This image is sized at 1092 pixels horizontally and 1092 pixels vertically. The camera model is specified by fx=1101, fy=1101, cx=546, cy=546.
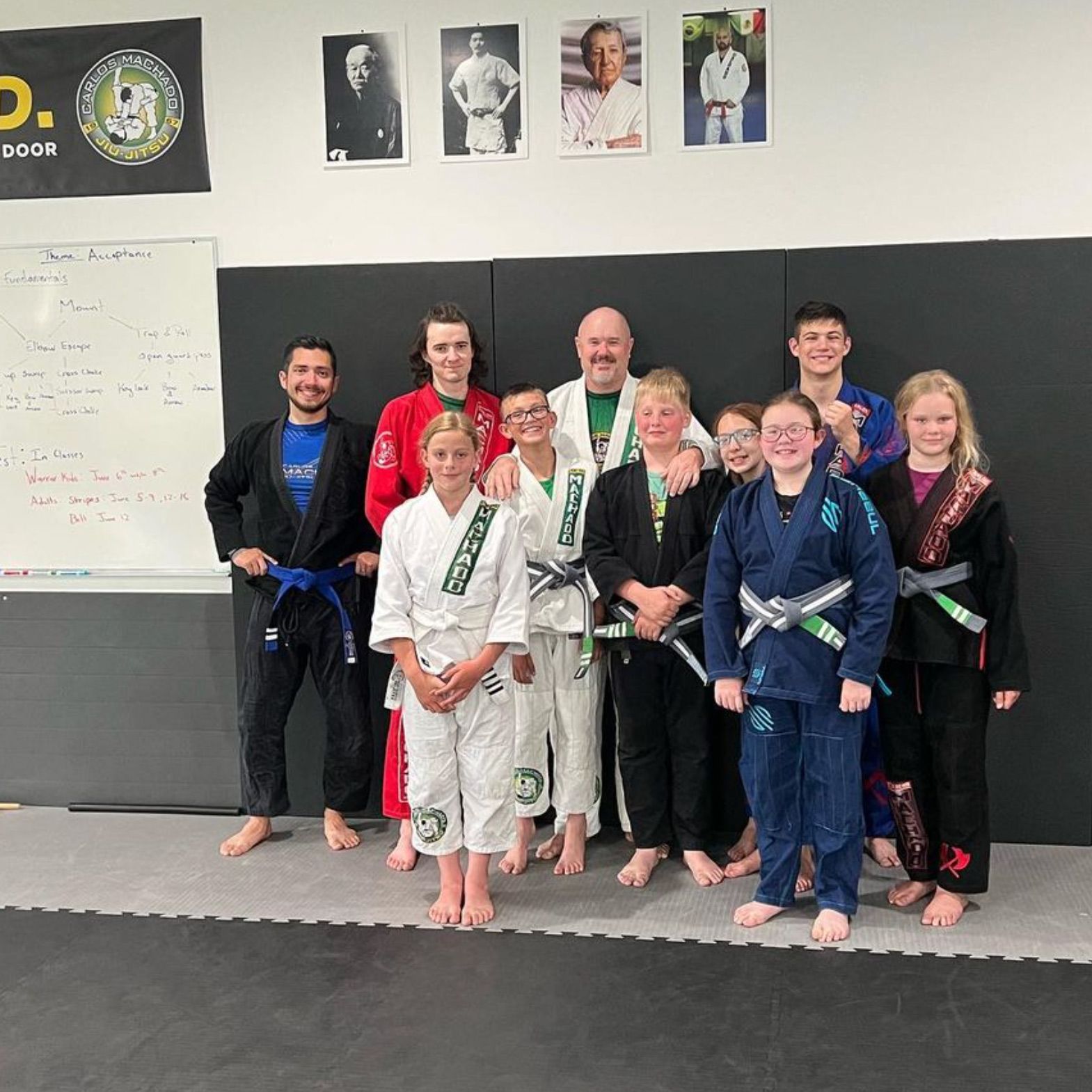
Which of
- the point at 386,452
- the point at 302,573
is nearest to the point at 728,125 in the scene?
the point at 386,452

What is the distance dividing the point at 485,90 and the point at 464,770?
2.09m

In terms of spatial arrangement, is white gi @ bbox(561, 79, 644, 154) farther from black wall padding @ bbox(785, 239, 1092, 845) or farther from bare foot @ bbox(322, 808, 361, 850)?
bare foot @ bbox(322, 808, 361, 850)

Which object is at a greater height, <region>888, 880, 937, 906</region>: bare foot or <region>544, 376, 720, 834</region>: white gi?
<region>544, 376, 720, 834</region>: white gi

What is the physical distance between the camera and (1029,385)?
3270 mm

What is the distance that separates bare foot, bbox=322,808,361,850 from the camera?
3.43m

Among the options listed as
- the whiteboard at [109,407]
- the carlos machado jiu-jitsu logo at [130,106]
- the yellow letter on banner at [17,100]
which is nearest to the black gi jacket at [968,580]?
the whiteboard at [109,407]

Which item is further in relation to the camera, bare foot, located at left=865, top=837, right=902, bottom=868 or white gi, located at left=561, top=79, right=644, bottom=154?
white gi, located at left=561, top=79, right=644, bottom=154

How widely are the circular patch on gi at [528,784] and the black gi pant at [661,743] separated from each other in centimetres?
25

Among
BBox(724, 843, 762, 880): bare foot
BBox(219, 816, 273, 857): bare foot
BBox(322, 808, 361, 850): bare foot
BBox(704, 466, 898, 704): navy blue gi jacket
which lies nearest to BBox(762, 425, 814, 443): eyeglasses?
BBox(704, 466, 898, 704): navy blue gi jacket

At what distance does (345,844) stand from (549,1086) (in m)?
1.43

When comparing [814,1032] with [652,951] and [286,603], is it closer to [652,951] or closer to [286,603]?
[652,951]

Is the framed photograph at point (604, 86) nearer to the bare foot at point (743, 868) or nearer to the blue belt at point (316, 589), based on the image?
the blue belt at point (316, 589)

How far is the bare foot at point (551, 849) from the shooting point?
3.30 meters

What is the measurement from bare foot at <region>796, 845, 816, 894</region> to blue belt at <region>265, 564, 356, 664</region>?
1.44 metres
